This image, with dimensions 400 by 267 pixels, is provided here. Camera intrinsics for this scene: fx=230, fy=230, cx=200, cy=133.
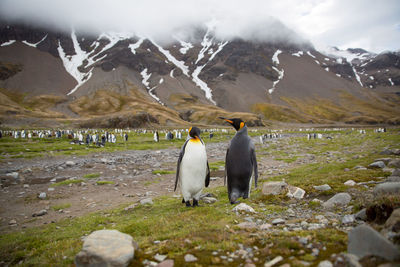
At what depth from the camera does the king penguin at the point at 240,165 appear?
738 centimetres

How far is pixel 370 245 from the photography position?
271 centimetres

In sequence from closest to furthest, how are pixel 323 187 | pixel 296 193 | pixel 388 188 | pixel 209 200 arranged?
pixel 388 188 < pixel 296 193 < pixel 323 187 < pixel 209 200

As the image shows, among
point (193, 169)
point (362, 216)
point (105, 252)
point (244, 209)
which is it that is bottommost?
point (244, 209)

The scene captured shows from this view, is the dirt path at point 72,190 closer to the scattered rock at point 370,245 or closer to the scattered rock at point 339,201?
the scattered rock at point 339,201

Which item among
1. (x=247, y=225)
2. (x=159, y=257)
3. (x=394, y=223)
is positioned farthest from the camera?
(x=247, y=225)

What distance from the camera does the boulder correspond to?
344 centimetres

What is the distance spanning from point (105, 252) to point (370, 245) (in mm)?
3553

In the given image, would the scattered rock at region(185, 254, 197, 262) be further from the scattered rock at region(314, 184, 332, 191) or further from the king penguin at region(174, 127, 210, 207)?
the scattered rock at region(314, 184, 332, 191)

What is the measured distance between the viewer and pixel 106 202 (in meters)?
9.70

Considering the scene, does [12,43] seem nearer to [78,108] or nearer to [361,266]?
[78,108]

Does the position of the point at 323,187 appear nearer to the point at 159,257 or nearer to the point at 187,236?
the point at 187,236

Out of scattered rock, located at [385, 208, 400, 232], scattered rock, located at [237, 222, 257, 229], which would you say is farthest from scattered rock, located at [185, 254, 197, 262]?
scattered rock, located at [385, 208, 400, 232]

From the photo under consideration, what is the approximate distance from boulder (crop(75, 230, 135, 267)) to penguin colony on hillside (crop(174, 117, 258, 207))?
12.7ft

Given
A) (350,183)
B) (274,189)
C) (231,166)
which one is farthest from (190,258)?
(350,183)
